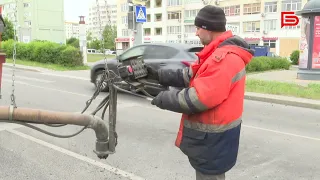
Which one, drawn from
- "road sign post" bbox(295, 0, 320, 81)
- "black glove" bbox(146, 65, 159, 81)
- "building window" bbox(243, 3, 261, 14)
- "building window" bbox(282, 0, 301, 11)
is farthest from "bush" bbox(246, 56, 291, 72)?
"building window" bbox(243, 3, 261, 14)

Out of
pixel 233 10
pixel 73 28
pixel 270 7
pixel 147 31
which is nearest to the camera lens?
pixel 73 28

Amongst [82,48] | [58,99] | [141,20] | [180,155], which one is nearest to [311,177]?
[180,155]

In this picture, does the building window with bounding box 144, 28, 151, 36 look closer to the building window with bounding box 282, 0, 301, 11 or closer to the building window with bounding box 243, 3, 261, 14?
the building window with bounding box 243, 3, 261, 14

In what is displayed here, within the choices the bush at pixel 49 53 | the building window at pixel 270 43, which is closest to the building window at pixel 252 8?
the building window at pixel 270 43

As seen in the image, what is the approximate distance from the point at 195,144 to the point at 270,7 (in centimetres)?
5790

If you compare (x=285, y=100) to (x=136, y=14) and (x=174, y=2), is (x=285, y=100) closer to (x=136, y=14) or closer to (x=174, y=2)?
(x=136, y=14)

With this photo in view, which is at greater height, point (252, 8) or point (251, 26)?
point (252, 8)

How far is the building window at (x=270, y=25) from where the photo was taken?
55031 mm

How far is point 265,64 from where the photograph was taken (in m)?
19.2

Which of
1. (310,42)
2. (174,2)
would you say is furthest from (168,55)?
(174,2)

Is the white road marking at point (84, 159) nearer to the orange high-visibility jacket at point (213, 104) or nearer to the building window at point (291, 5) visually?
the orange high-visibility jacket at point (213, 104)

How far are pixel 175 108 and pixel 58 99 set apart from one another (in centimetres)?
798

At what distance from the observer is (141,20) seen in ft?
46.3

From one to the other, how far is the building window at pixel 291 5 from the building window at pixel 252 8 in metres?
4.14
